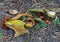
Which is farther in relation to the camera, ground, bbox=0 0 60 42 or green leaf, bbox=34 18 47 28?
green leaf, bbox=34 18 47 28

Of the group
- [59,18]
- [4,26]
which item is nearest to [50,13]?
[59,18]

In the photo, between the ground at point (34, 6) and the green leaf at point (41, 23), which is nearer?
the ground at point (34, 6)

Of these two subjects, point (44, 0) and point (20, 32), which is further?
point (44, 0)

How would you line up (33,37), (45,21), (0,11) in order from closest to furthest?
1. (33,37)
2. (45,21)
3. (0,11)

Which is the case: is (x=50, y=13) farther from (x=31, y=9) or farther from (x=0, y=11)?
(x=0, y=11)

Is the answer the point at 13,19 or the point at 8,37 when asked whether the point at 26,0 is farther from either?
the point at 8,37

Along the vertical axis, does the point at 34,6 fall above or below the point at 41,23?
above

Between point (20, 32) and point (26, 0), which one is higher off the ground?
point (26, 0)

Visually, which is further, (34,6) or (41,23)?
(34,6)

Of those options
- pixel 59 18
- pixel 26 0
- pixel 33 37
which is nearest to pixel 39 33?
pixel 33 37

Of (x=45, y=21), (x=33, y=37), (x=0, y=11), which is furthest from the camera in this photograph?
(x=0, y=11)
